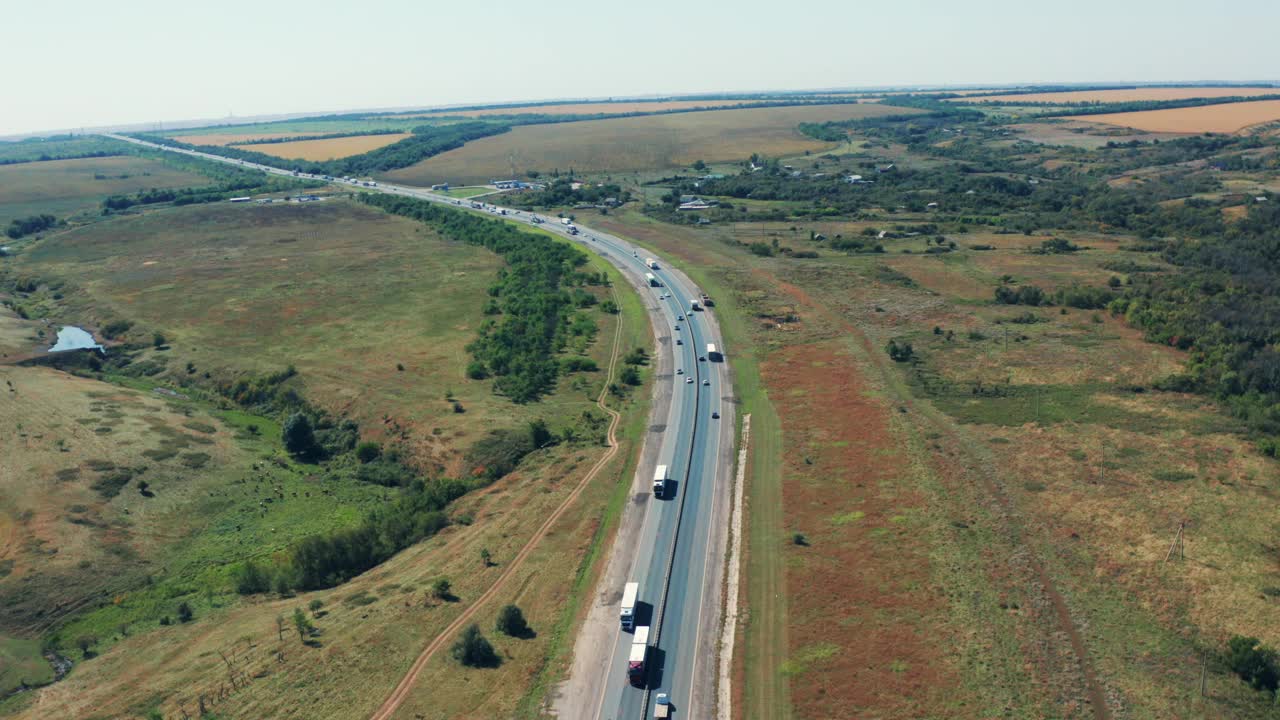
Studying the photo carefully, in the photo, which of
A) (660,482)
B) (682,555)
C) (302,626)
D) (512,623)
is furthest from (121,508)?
(682,555)

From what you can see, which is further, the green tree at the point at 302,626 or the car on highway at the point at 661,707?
the green tree at the point at 302,626

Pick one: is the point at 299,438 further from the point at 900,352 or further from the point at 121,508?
the point at 900,352

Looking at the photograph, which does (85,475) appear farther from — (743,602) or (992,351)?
(992,351)

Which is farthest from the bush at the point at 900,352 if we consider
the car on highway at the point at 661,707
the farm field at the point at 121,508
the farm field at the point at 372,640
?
the farm field at the point at 121,508

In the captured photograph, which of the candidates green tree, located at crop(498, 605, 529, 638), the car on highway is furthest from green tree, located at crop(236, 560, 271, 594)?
the car on highway

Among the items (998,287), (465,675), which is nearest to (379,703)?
(465,675)

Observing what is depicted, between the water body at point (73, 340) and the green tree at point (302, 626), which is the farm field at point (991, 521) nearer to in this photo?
the green tree at point (302, 626)

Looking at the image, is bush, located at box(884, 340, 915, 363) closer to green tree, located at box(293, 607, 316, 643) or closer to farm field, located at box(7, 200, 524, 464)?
farm field, located at box(7, 200, 524, 464)
